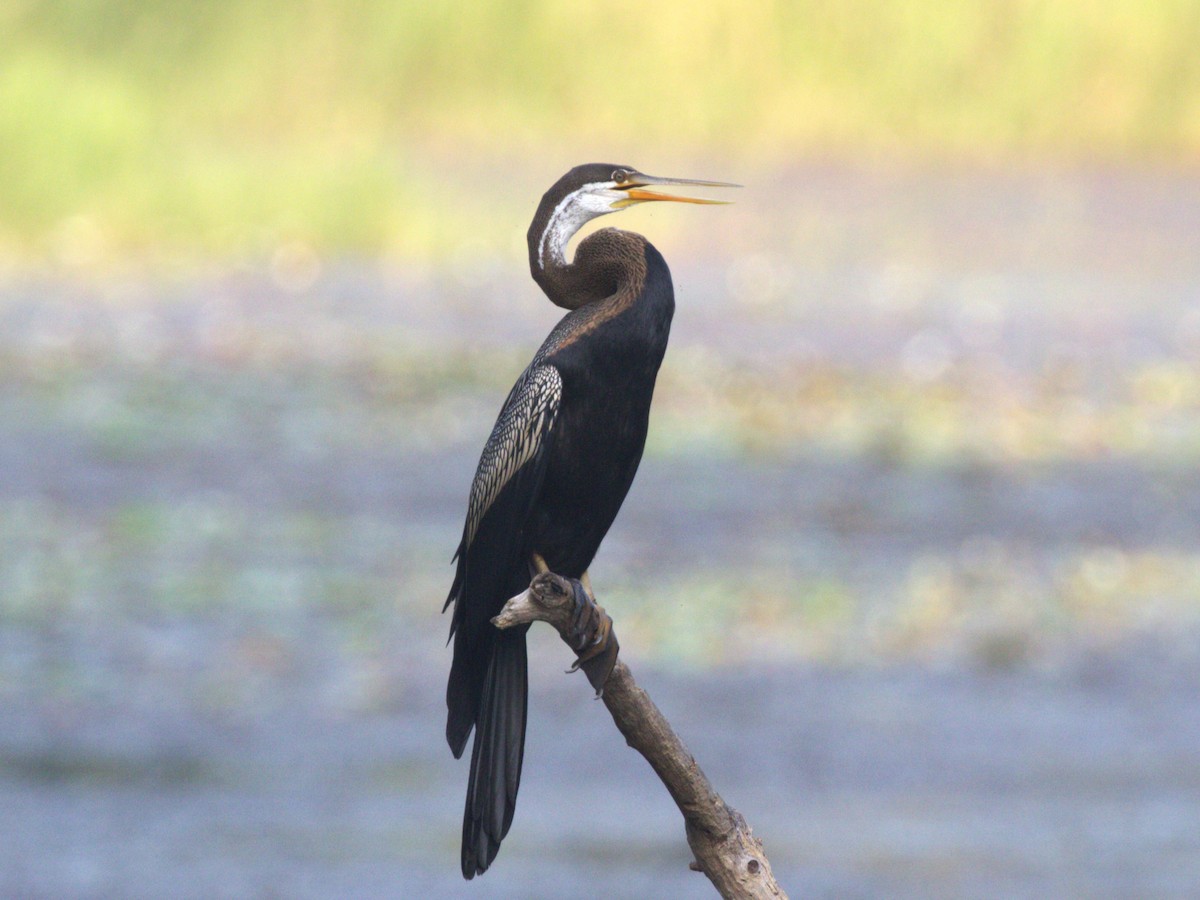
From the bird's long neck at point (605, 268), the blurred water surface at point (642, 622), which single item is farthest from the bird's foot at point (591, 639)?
the blurred water surface at point (642, 622)

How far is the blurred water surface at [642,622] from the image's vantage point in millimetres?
7879

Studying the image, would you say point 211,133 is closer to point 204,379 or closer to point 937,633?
point 204,379

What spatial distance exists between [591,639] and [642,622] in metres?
7.55

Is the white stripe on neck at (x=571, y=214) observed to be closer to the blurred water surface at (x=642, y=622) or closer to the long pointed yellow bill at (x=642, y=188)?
the long pointed yellow bill at (x=642, y=188)

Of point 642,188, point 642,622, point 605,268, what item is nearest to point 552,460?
point 605,268

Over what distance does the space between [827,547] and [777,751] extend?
2.90 metres

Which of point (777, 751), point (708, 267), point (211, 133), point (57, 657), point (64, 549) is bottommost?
point (777, 751)

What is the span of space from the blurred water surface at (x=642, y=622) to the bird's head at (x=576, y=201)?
17.4ft

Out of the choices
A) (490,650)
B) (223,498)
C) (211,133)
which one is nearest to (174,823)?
(223,498)

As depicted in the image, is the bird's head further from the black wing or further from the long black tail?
the long black tail

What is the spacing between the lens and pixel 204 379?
55.1ft

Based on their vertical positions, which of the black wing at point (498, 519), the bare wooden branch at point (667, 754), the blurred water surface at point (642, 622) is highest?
the blurred water surface at point (642, 622)

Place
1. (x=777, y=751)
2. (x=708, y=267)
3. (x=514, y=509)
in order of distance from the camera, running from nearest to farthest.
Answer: (x=514, y=509), (x=777, y=751), (x=708, y=267)

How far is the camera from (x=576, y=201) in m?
2.34
